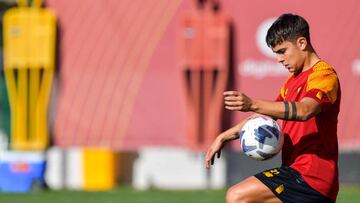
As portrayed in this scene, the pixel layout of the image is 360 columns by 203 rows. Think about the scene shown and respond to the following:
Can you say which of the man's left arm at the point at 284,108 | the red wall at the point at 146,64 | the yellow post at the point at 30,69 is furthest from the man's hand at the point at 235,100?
the yellow post at the point at 30,69

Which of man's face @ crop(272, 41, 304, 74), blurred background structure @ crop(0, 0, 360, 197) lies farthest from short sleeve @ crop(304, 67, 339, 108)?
blurred background structure @ crop(0, 0, 360, 197)

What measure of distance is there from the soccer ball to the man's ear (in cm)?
51

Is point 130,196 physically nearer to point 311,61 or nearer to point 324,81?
point 311,61

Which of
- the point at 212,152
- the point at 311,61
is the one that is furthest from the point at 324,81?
the point at 212,152

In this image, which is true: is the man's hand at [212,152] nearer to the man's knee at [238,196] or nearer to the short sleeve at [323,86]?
the man's knee at [238,196]

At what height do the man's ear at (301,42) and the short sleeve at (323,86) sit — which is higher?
the man's ear at (301,42)

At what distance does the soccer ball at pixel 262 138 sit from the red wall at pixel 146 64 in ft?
34.8

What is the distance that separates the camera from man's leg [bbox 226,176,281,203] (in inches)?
254

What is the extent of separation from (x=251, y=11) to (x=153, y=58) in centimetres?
185

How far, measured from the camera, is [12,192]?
16.0 m

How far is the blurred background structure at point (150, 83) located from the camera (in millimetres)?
17141

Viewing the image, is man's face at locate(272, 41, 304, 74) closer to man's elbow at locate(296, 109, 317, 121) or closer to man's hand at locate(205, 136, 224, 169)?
man's elbow at locate(296, 109, 317, 121)

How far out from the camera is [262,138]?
21.2 ft

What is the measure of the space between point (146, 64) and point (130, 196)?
3705 mm
